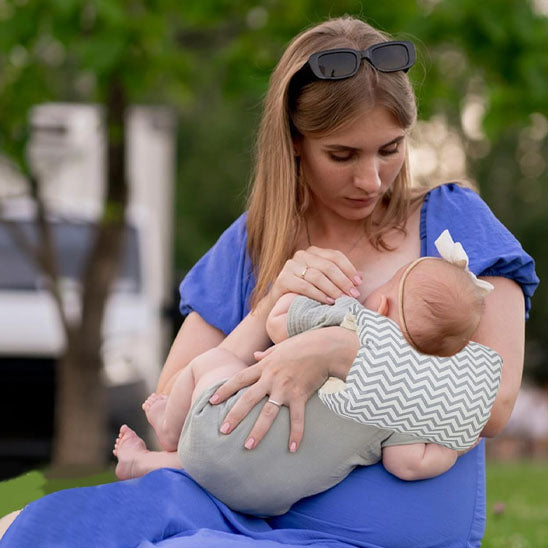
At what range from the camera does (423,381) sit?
7.64ft

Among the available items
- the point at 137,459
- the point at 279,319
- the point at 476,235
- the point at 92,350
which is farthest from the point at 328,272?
the point at 92,350

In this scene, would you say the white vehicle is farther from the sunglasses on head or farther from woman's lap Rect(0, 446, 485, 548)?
woman's lap Rect(0, 446, 485, 548)

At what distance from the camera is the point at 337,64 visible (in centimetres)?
268

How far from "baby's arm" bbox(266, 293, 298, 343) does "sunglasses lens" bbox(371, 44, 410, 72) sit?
23.3 inches

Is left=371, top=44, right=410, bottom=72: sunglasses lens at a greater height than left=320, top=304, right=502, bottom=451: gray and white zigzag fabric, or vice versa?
left=371, top=44, right=410, bottom=72: sunglasses lens

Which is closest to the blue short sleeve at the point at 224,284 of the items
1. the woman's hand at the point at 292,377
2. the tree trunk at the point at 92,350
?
the woman's hand at the point at 292,377

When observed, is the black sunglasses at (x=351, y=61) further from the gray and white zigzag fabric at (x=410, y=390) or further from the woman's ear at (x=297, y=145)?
the gray and white zigzag fabric at (x=410, y=390)

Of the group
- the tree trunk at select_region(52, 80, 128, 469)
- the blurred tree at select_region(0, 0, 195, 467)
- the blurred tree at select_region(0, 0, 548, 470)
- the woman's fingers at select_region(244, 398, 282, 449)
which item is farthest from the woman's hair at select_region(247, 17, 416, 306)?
the tree trunk at select_region(52, 80, 128, 469)

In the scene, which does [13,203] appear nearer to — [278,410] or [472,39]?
[472,39]

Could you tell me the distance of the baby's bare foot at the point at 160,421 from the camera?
8.50ft

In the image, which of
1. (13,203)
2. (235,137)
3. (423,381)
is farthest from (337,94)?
(235,137)

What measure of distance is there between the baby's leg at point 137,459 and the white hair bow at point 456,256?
74 cm

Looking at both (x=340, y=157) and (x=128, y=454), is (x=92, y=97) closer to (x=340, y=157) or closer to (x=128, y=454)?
(x=340, y=157)

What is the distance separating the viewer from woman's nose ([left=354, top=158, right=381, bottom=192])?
269cm
